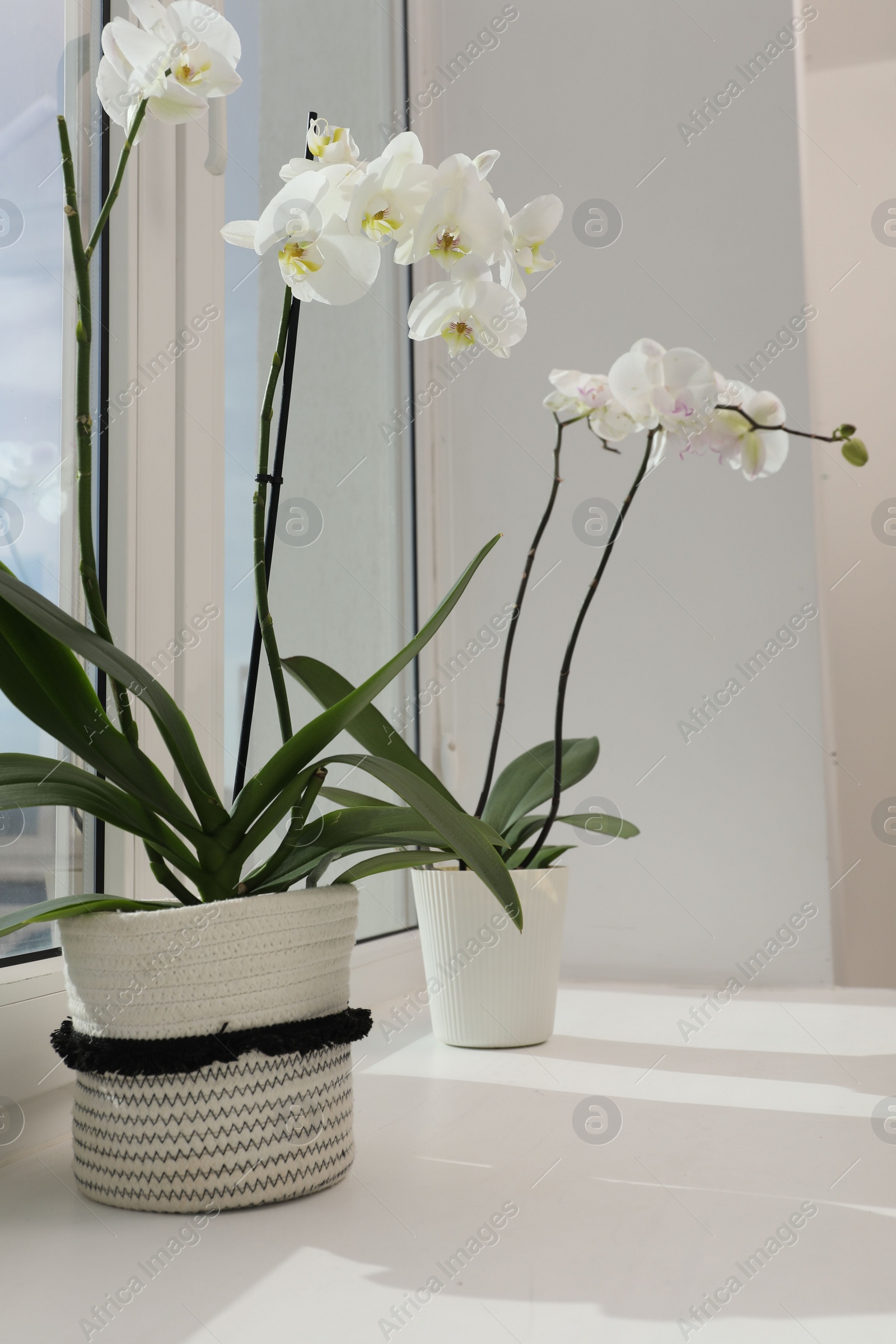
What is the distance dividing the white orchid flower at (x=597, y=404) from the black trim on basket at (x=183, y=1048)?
0.68 meters

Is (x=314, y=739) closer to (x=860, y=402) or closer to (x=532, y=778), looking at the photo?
(x=532, y=778)

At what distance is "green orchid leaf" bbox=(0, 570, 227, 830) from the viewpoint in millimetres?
553

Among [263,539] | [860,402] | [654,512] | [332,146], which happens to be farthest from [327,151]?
[860,402]

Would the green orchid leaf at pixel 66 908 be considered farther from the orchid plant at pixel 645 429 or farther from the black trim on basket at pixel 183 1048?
the orchid plant at pixel 645 429

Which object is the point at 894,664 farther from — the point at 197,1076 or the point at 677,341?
the point at 197,1076

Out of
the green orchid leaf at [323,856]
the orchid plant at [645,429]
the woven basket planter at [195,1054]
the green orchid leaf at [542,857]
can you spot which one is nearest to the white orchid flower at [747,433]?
the orchid plant at [645,429]

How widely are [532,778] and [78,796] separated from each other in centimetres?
62

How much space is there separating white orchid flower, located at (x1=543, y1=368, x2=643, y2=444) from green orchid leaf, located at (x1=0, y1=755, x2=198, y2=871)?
629 millimetres

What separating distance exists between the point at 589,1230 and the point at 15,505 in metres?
0.64

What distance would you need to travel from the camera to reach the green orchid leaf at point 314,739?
620 millimetres

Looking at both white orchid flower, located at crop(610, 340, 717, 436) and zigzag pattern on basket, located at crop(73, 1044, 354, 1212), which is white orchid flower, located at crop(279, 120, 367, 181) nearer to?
white orchid flower, located at crop(610, 340, 717, 436)

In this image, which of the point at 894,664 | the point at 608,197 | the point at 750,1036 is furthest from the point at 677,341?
the point at 750,1036

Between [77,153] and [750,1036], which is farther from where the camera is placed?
[750,1036]

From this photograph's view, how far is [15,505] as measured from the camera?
2.65 ft
